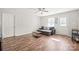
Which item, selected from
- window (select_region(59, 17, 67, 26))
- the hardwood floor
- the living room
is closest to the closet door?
the living room

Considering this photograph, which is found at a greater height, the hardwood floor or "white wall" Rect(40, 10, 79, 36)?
"white wall" Rect(40, 10, 79, 36)

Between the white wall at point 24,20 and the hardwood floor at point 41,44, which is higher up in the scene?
the white wall at point 24,20

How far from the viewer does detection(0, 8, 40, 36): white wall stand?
5.86 feet

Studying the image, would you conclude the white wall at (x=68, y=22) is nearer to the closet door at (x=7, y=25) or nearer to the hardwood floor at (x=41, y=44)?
the hardwood floor at (x=41, y=44)

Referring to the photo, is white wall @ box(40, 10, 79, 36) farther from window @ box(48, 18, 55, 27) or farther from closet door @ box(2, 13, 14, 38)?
closet door @ box(2, 13, 14, 38)

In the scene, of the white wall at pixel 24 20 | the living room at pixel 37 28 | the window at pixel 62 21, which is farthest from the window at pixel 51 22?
the white wall at pixel 24 20

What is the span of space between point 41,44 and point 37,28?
417mm

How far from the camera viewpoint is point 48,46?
186cm

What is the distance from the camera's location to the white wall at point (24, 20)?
1.79 meters

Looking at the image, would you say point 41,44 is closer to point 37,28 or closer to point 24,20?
point 37,28

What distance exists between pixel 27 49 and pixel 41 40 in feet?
1.36

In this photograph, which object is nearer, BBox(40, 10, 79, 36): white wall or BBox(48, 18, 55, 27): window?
BBox(40, 10, 79, 36): white wall
